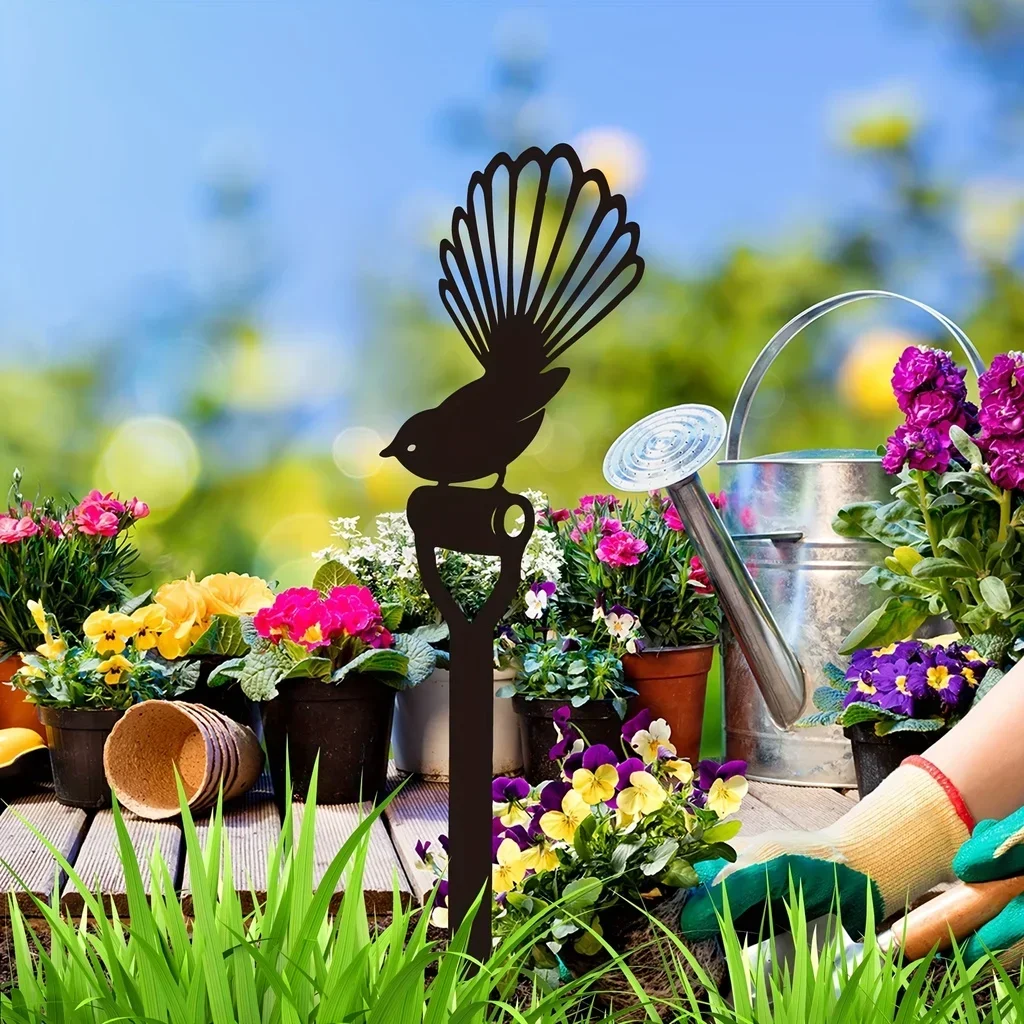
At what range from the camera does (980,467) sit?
185cm

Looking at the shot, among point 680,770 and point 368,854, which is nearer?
point 680,770

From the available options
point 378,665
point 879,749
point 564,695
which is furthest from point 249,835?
point 879,749

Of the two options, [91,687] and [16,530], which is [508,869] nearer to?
[91,687]

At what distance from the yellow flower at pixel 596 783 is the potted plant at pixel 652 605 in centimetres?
77

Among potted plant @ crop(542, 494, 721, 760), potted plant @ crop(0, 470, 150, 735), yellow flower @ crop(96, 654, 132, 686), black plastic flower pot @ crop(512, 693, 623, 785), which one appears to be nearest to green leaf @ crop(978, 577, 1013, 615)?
potted plant @ crop(542, 494, 721, 760)

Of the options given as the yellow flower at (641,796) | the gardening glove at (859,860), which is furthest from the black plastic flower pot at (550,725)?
the yellow flower at (641,796)

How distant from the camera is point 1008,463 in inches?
70.4

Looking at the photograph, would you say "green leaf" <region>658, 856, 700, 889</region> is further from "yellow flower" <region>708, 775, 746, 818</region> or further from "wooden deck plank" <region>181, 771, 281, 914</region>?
"wooden deck plank" <region>181, 771, 281, 914</region>

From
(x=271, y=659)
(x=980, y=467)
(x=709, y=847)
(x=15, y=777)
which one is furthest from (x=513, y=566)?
(x=15, y=777)

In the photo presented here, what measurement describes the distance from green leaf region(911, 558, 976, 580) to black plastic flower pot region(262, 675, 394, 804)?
33.4 inches

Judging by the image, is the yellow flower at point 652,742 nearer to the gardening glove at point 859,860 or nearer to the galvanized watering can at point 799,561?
the gardening glove at point 859,860

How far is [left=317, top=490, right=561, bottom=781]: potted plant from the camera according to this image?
80.7 inches

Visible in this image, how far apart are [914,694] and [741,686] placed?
46 cm

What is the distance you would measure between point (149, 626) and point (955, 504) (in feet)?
4.26
